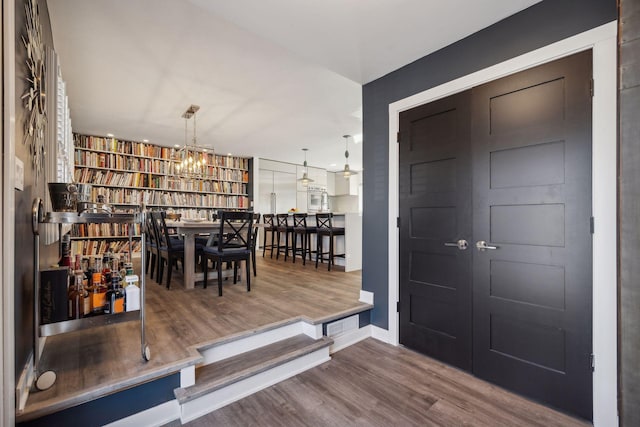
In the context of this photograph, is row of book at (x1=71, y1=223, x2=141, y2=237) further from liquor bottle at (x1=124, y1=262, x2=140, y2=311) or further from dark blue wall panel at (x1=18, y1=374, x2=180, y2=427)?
dark blue wall panel at (x1=18, y1=374, x2=180, y2=427)

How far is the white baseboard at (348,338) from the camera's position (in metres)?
2.50

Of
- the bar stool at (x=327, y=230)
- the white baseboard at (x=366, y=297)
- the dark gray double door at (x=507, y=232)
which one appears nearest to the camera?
the dark gray double door at (x=507, y=232)

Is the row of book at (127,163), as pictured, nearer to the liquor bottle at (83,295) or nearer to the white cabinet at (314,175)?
the white cabinet at (314,175)

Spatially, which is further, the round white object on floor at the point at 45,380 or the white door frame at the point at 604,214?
the white door frame at the point at 604,214

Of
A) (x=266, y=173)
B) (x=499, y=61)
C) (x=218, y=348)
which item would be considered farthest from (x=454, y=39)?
(x=266, y=173)

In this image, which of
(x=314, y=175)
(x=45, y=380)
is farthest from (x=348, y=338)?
(x=314, y=175)

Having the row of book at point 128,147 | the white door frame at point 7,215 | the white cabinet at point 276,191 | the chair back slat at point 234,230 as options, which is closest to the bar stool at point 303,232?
the chair back slat at point 234,230

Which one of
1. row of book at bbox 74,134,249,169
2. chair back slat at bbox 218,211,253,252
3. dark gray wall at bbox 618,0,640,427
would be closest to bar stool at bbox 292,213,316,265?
chair back slat at bbox 218,211,253,252

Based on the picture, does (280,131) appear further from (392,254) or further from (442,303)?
(442,303)

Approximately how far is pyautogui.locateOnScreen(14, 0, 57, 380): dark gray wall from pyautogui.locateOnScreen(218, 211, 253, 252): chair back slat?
164 cm

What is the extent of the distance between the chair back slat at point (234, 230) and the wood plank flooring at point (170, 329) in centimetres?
54

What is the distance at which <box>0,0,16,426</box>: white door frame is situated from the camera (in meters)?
1.03

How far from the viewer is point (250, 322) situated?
230 cm

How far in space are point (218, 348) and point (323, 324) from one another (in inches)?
34.0
